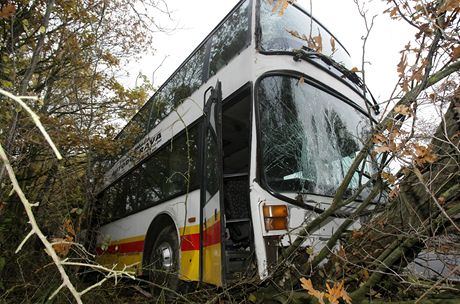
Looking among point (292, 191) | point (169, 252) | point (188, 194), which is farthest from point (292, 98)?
point (169, 252)

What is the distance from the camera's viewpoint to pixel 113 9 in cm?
592

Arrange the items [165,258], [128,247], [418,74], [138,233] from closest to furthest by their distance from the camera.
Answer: [418,74], [165,258], [138,233], [128,247]

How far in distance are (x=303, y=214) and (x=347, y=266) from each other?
774 millimetres

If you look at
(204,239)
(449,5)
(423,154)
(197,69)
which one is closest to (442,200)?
(423,154)

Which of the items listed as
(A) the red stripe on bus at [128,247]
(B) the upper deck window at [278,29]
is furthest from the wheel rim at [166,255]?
(B) the upper deck window at [278,29]

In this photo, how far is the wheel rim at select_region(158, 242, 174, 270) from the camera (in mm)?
4660

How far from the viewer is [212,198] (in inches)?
140

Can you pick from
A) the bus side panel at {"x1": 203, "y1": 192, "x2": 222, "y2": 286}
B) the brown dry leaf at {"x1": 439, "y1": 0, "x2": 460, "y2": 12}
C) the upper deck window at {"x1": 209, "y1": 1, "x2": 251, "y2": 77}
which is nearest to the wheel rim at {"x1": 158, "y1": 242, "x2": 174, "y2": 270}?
the bus side panel at {"x1": 203, "y1": 192, "x2": 222, "y2": 286}

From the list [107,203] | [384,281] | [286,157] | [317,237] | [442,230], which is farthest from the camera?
[107,203]

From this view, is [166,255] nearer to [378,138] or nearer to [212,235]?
[212,235]

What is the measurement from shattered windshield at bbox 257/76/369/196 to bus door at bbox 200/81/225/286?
44 cm

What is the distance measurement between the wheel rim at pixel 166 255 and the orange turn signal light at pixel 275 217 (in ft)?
6.38

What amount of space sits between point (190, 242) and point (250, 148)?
1.48m

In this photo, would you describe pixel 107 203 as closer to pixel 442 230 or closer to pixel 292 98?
pixel 292 98
